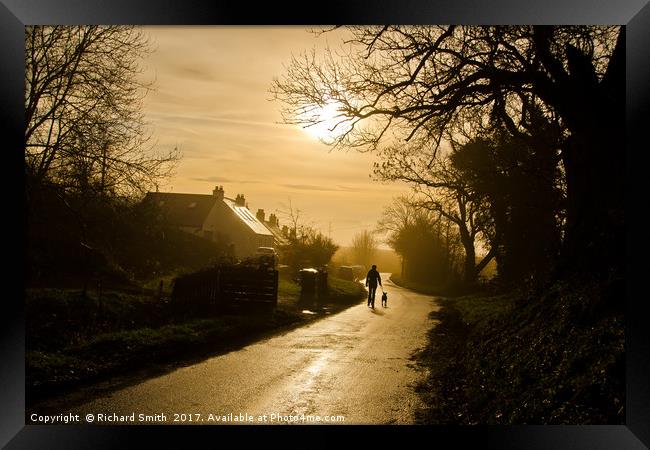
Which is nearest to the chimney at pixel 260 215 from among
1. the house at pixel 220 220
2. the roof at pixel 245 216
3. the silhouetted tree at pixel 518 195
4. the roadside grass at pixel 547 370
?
the roof at pixel 245 216

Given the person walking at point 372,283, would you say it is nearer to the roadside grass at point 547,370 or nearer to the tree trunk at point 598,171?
the roadside grass at point 547,370

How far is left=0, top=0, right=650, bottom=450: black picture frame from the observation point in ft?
22.0

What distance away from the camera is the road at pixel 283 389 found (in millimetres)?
7562

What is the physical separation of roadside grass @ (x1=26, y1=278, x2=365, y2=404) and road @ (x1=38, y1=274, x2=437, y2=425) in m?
0.95

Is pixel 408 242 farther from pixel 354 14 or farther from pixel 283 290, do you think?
pixel 354 14

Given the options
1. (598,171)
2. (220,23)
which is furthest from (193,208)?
(220,23)

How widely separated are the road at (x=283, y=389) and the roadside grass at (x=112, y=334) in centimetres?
95

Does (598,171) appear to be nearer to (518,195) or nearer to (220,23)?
(220,23)

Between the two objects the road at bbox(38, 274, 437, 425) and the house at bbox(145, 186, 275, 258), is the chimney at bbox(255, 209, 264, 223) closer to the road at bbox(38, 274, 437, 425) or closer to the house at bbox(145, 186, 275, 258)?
the house at bbox(145, 186, 275, 258)

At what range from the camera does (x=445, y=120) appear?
12438 mm

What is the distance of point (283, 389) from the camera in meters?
9.06

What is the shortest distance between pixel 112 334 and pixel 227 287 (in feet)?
26.3

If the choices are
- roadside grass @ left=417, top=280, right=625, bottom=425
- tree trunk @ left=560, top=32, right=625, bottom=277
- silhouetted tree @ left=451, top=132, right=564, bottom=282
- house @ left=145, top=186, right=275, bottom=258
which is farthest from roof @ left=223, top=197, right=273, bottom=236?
roadside grass @ left=417, top=280, right=625, bottom=425

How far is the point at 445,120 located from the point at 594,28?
3241 millimetres
